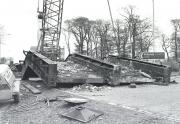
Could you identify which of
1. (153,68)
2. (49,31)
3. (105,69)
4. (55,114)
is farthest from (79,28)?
(55,114)

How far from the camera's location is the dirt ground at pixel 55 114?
19.1 ft

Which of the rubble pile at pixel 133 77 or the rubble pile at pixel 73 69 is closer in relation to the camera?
the rubble pile at pixel 133 77

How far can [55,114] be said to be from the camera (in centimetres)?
689

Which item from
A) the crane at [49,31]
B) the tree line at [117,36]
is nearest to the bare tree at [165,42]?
the tree line at [117,36]

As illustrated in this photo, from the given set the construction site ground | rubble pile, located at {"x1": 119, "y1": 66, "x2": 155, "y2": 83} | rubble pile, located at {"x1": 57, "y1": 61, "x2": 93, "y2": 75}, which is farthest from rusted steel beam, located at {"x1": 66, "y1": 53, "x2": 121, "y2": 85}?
the construction site ground

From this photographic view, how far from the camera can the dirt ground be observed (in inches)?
229

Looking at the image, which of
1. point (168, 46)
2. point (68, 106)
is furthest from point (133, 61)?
point (168, 46)

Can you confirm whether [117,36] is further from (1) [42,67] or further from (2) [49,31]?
(1) [42,67]

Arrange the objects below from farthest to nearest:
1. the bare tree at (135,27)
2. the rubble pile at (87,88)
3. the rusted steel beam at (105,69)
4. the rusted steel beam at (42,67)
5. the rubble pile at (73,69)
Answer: the bare tree at (135,27)
the rubble pile at (73,69)
the rusted steel beam at (105,69)
the rusted steel beam at (42,67)
the rubble pile at (87,88)

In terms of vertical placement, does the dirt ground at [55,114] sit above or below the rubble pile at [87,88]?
below

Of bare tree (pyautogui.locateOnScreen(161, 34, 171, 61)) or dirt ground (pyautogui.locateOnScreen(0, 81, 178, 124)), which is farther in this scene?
bare tree (pyautogui.locateOnScreen(161, 34, 171, 61))

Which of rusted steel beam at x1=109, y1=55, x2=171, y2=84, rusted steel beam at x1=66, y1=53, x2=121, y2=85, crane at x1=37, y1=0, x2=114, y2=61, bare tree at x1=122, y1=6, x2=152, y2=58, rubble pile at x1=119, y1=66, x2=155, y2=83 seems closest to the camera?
rusted steel beam at x1=66, y1=53, x2=121, y2=85

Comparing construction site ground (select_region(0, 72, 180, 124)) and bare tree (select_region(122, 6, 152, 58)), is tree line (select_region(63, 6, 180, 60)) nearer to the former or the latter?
bare tree (select_region(122, 6, 152, 58))

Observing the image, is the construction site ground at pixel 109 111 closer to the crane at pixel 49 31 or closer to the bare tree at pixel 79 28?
the crane at pixel 49 31
